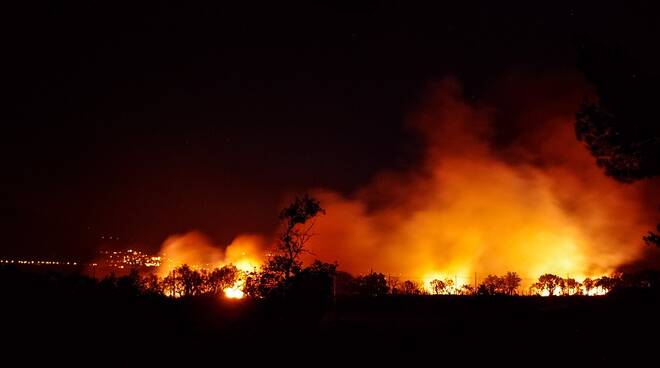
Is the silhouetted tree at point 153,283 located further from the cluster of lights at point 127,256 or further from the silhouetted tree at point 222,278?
the cluster of lights at point 127,256

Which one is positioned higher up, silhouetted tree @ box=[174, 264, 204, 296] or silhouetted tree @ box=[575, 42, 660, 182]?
silhouetted tree @ box=[575, 42, 660, 182]

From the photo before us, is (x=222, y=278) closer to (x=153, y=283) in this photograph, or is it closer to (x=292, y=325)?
(x=153, y=283)

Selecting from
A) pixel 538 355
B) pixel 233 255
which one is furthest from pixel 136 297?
pixel 233 255

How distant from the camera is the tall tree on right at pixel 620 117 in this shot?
13.8m

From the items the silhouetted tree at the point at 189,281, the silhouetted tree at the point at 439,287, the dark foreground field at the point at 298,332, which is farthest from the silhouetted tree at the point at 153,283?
the silhouetted tree at the point at 439,287

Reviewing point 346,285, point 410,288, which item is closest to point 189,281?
point 346,285

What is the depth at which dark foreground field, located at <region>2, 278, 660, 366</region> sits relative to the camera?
32.3 ft

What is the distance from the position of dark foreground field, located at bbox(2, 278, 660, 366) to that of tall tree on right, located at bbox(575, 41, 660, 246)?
3649 mm

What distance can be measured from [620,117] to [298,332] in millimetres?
9920

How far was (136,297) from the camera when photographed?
1355 centimetres

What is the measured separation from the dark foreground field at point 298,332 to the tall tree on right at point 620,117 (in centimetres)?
365

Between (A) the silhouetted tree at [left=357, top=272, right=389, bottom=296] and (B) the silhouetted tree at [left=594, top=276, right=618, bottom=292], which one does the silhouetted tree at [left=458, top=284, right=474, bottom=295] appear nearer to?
(A) the silhouetted tree at [left=357, top=272, right=389, bottom=296]

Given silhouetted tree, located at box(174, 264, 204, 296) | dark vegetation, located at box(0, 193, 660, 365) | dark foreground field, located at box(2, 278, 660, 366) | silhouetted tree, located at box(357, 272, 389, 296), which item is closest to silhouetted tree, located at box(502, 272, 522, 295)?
→ silhouetted tree, located at box(357, 272, 389, 296)

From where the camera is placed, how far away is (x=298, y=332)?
12461 mm
